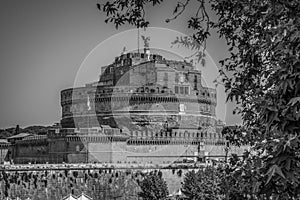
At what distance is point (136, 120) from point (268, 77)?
2204 cm

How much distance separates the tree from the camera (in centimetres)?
158

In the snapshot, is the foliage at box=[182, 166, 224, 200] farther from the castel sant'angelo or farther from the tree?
the tree

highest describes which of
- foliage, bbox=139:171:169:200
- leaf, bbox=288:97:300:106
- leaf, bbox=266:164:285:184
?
leaf, bbox=288:97:300:106

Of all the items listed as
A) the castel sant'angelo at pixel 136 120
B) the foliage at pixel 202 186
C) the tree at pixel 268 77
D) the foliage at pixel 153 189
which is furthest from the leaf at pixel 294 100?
the castel sant'angelo at pixel 136 120

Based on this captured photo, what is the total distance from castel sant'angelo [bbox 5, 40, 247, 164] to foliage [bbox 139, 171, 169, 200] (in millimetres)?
3423

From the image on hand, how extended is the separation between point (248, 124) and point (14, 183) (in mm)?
16745

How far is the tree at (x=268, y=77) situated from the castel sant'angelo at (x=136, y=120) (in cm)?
1835

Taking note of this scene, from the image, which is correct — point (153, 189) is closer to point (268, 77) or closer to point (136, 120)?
point (136, 120)

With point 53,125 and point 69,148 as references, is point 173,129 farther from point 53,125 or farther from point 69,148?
point 53,125

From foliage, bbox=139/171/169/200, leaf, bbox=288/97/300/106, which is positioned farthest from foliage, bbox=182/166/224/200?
leaf, bbox=288/97/300/106

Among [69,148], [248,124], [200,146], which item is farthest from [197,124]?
[248,124]

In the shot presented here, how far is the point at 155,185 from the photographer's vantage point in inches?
701

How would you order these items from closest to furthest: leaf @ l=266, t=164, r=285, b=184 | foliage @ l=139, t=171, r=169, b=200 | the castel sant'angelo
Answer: leaf @ l=266, t=164, r=285, b=184, foliage @ l=139, t=171, r=169, b=200, the castel sant'angelo

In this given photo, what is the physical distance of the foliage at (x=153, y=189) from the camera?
17297 millimetres
